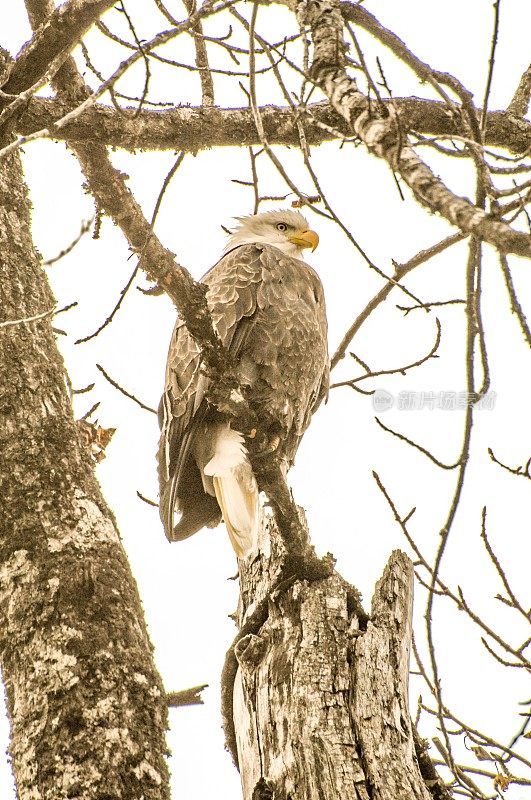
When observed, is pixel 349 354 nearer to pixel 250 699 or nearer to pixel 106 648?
pixel 250 699

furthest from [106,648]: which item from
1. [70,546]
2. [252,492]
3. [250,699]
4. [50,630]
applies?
[252,492]

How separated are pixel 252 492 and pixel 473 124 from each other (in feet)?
7.76

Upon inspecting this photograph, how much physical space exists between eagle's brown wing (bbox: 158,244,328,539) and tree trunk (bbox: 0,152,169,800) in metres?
1.32

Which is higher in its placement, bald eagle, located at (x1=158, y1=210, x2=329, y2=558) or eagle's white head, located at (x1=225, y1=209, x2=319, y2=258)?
eagle's white head, located at (x1=225, y1=209, x2=319, y2=258)

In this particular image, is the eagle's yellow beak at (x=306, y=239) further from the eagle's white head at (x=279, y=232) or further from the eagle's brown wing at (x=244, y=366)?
the eagle's brown wing at (x=244, y=366)

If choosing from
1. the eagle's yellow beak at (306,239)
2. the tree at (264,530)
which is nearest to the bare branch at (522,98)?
the tree at (264,530)

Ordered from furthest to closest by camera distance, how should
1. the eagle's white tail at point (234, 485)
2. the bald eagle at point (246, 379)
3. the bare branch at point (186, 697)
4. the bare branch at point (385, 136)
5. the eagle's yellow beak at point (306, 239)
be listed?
1. the eagle's yellow beak at point (306, 239)
2. the bald eagle at point (246, 379)
3. the eagle's white tail at point (234, 485)
4. the bare branch at point (186, 697)
5. the bare branch at point (385, 136)

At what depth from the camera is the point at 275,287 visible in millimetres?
4523

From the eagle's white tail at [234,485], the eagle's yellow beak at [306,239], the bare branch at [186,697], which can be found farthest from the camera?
the eagle's yellow beak at [306,239]

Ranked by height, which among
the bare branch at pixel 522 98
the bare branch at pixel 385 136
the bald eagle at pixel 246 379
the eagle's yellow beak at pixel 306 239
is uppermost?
the eagle's yellow beak at pixel 306 239

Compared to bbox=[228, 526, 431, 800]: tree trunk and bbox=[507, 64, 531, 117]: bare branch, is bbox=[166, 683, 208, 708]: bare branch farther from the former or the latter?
bbox=[507, 64, 531, 117]: bare branch

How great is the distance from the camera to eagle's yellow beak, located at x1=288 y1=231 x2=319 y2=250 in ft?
17.9

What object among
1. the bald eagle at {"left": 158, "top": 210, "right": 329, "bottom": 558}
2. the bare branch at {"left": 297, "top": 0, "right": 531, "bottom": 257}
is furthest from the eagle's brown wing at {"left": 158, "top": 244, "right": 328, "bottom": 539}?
the bare branch at {"left": 297, "top": 0, "right": 531, "bottom": 257}

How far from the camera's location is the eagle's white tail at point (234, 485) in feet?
12.8
